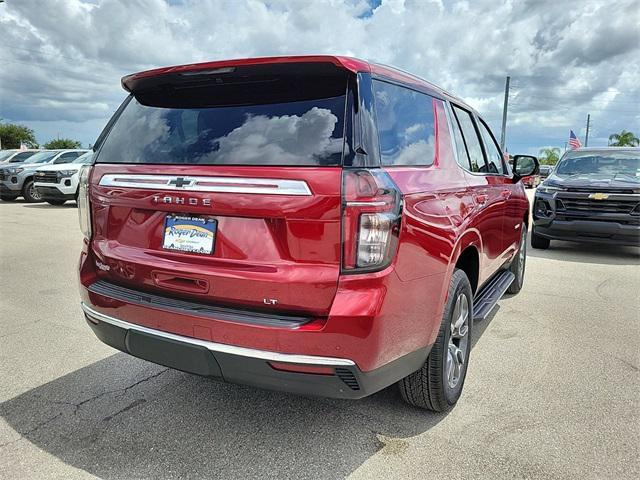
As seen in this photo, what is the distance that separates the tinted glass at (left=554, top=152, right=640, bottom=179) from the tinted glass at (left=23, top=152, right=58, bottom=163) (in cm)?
1579

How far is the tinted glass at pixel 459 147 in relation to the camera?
3.30 metres

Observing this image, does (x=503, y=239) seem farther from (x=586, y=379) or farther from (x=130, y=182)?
(x=130, y=182)

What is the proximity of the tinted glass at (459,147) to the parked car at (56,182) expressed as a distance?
14.2 metres

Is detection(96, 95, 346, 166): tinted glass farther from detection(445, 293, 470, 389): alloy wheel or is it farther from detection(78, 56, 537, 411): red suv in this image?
detection(445, 293, 470, 389): alloy wheel

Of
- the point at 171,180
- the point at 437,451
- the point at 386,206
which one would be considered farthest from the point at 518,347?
the point at 171,180

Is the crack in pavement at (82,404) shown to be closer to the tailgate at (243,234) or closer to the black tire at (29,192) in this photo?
the tailgate at (243,234)

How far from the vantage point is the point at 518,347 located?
158 inches

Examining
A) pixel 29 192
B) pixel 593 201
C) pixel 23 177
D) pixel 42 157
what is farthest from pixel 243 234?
pixel 42 157

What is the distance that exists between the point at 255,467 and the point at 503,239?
2825 mm

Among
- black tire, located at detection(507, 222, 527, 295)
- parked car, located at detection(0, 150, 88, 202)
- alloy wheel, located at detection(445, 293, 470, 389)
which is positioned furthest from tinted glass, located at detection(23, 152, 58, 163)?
alloy wheel, located at detection(445, 293, 470, 389)

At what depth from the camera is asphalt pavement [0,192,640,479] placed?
7.96 feet

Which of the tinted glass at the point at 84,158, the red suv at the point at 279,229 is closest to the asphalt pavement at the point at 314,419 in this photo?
the red suv at the point at 279,229

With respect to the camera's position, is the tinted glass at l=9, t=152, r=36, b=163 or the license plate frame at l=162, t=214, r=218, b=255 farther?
the tinted glass at l=9, t=152, r=36, b=163

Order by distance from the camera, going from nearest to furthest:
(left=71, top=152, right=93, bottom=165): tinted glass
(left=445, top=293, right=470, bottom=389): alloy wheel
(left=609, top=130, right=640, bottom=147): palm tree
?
(left=445, top=293, right=470, bottom=389): alloy wheel, (left=71, top=152, right=93, bottom=165): tinted glass, (left=609, top=130, right=640, bottom=147): palm tree
